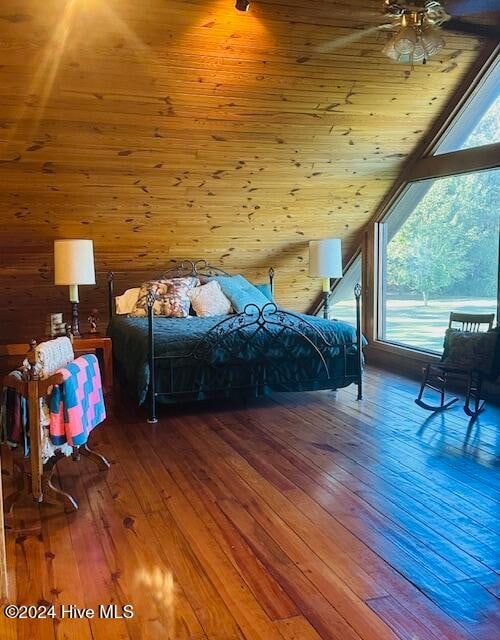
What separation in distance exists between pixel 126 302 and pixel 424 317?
9.43ft

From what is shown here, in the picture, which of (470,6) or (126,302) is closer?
(470,6)

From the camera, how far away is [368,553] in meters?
2.61

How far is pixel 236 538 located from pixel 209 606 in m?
0.53

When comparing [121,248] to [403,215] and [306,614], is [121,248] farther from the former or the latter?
[306,614]

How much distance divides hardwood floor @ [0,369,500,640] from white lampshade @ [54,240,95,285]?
140 cm

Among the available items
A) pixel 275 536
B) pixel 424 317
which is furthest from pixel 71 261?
pixel 424 317

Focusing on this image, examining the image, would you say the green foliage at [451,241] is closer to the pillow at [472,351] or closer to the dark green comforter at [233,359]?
→ the pillow at [472,351]

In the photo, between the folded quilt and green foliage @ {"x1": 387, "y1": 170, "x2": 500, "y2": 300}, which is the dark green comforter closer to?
green foliage @ {"x1": 387, "y1": 170, "x2": 500, "y2": 300}

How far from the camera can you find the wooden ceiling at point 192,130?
3.95 m

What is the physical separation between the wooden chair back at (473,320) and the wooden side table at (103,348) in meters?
2.86

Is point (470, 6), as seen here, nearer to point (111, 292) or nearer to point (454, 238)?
point (454, 238)

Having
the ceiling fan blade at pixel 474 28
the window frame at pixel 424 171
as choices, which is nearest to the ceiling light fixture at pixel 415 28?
the ceiling fan blade at pixel 474 28

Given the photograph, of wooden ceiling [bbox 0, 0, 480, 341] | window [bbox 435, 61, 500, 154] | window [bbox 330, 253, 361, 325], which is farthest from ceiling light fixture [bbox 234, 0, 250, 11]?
window [bbox 330, 253, 361, 325]

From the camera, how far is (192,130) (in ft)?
15.9
